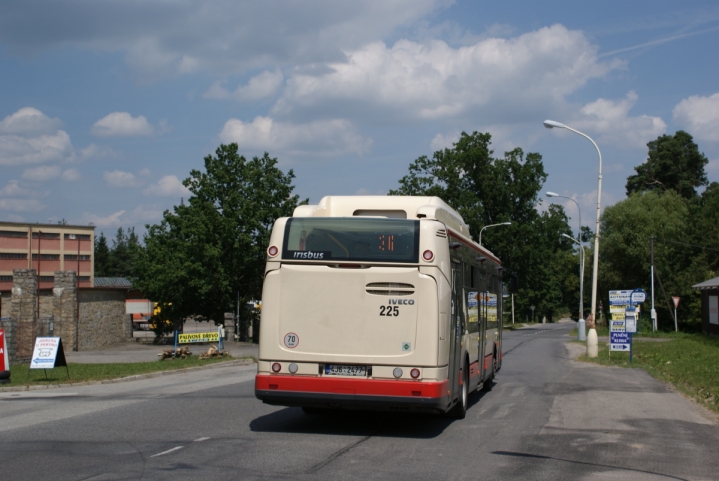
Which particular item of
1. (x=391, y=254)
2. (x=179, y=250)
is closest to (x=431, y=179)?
(x=179, y=250)

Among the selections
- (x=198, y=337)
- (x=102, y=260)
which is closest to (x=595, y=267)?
(x=198, y=337)

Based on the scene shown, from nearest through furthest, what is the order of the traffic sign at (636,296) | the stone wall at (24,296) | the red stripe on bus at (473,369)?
1. the red stripe on bus at (473,369)
2. the traffic sign at (636,296)
3. the stone wall at (24,296)

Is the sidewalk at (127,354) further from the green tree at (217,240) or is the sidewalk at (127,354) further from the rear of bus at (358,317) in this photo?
the rear of bus at (358,317)

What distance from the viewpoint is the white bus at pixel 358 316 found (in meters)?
9.81

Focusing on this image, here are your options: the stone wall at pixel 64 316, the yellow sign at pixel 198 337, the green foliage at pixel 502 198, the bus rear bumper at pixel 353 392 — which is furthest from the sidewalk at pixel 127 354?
the green foliage at pixel 502 198

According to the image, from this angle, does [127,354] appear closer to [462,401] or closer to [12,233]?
[462,401]

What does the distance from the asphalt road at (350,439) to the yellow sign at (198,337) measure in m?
12.2

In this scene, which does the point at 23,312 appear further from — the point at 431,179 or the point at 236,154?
the point at 431,179

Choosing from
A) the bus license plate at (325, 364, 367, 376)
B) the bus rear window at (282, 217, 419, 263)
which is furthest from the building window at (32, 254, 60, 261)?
the bus license plate at (325, 364, 367, 376)

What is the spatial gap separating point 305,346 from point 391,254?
1.65 m

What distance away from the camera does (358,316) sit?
1002 centimetres

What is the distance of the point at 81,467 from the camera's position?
782cm

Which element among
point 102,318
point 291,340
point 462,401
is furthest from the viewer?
point 102,318

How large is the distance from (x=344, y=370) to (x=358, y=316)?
0.72 meters
